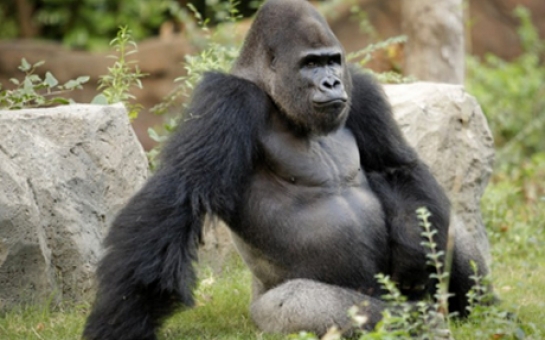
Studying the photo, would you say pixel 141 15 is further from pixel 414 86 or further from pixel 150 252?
pixel 150 252

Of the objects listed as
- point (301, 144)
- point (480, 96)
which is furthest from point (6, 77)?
point (301, 144)

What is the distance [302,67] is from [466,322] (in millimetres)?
1498

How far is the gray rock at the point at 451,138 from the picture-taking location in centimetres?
618

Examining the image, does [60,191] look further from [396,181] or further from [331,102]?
[396,181]

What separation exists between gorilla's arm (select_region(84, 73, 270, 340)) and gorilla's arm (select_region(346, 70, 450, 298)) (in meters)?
0.78

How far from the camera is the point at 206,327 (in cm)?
462

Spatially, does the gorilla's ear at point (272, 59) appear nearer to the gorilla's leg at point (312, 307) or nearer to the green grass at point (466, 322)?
the gorilla's leg at point (312, 307)

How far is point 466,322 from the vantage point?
464 cm

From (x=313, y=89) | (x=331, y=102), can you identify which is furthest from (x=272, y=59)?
(x=331, y=102)

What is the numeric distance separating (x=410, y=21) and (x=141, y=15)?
6289 mm

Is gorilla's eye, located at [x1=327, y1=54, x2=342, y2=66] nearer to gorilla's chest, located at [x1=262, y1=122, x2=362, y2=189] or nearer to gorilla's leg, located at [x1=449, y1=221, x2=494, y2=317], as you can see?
gorilla's chest, located at [x1=262, y1=122, x2=362, y2=189]

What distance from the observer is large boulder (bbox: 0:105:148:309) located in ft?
15.4

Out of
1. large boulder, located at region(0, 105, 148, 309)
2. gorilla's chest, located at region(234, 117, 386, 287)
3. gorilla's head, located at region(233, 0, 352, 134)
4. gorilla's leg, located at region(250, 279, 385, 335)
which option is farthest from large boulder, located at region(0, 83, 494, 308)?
gorilla's head, located at region(233, 0, 352, 134)

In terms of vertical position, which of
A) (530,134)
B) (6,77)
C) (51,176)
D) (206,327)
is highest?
(51,176)
